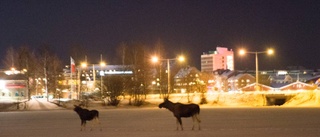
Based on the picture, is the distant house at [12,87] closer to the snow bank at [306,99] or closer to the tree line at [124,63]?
the tree line at [124,63]

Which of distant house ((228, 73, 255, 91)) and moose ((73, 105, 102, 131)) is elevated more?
distant house ((228, 73, 255, 91))

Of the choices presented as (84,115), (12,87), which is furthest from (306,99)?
(12,87)

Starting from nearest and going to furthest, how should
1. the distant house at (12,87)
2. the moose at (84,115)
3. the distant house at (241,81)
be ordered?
the moose at (84,115)
the distant house at (12,87)
the distant house at (241,81)

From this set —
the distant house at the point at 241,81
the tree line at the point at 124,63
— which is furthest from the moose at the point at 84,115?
the distant house at the point at 241,81

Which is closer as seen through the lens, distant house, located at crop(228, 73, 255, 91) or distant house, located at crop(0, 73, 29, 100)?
distant house, located at crop(0, 73, 29, 100)

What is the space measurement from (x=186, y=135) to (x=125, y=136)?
108 inches

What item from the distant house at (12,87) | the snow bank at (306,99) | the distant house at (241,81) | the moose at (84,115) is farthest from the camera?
the distant house at (241,81)

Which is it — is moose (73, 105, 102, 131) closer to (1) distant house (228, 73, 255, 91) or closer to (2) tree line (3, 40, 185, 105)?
(2) tree line (3, 40, 185, 105)

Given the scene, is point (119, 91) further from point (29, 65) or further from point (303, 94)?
point (29, 65)

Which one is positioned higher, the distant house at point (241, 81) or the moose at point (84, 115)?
the distant house at point (241, 81)

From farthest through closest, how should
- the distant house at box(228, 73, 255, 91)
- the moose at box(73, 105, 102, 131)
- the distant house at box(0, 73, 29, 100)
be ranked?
the distant house at box(228, 73, 255, 91)
the distant house at box(0, 73, 29, 100)
the moose at box(73, 105, 102, 131)

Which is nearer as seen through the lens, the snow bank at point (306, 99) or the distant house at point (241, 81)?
the snow bank at point (306, 99)

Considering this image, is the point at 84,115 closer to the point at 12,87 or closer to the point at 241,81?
the point at 12,87

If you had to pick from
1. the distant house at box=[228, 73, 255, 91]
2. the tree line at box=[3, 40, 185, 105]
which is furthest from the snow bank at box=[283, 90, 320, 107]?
the distant house at box=[228, 73, 255, 91]
